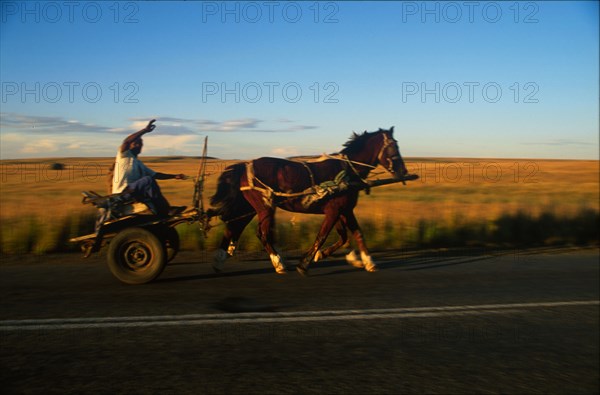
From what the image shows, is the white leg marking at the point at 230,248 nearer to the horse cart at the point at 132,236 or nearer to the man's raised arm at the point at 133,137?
the horse cart at the point at 132,236

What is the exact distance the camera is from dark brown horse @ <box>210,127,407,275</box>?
8.34 metres

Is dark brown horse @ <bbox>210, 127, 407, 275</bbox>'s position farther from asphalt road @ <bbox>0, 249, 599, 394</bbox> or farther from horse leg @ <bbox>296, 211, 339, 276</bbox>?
asphalt road @ <bbox>0, 249, 599, 394</bbox>

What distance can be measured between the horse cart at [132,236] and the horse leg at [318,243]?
1696 millimetres

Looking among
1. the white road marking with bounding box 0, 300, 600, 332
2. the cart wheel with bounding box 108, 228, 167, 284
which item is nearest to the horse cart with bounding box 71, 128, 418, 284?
the cart wheel with bounding box 108, 228, 167, 284

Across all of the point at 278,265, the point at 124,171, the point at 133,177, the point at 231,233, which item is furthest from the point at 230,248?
the point at 124,171

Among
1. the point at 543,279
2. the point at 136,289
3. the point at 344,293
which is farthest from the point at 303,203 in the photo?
the point at 543,279

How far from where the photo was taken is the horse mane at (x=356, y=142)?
871 centimetres

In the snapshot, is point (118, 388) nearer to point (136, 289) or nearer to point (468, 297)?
point (136, 289)

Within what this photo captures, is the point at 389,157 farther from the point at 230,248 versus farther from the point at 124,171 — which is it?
the point at 124,171

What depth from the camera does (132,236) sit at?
24.1ft

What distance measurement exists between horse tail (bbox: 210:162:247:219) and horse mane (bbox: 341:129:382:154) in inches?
66.6

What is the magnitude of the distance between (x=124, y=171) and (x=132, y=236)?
0.94m

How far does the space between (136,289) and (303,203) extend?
2.85 meters

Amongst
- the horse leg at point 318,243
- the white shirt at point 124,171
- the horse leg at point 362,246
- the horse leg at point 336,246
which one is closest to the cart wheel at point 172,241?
the white shirt at point 124,171
